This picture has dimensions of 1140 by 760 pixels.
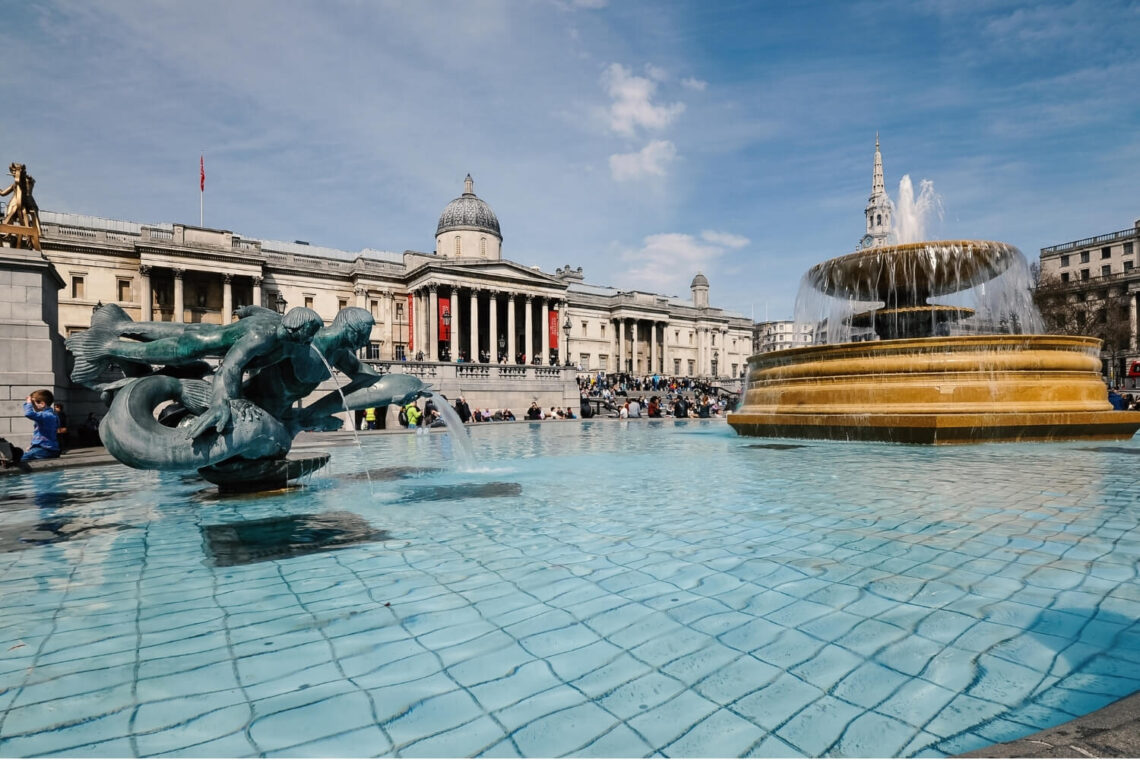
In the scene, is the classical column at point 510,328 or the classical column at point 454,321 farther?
the classical column at point 510,328

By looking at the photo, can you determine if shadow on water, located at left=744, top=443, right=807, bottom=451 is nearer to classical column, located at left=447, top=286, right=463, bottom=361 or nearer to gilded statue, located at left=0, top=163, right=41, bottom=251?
gilded statue, located at left=0, top=163, right=41, bottom=251

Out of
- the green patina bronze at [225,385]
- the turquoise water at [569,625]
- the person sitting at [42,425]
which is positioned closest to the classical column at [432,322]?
the person sitting at [42,425]

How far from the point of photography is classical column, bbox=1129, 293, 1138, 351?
5075 cm

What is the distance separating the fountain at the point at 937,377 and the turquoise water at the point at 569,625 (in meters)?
5.35

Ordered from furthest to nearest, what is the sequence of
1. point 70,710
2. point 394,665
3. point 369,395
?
point 369,395, point 394,665, point 70,710

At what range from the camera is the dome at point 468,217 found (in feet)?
177

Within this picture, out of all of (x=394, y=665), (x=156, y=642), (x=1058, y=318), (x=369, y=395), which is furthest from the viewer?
(x=1058, y=318)

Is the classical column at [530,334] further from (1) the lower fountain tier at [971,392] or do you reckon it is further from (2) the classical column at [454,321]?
(1) the lower fountain tier at [971,392]

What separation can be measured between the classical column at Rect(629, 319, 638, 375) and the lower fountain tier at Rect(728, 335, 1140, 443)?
54.5 metres

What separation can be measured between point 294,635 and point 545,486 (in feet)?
14.0

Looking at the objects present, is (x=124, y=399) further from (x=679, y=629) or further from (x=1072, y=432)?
(x=1072, y=432)

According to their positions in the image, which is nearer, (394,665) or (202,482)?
(394,665)

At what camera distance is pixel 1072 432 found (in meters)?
10.2

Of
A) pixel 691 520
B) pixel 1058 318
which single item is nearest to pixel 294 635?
pixel 691 520
